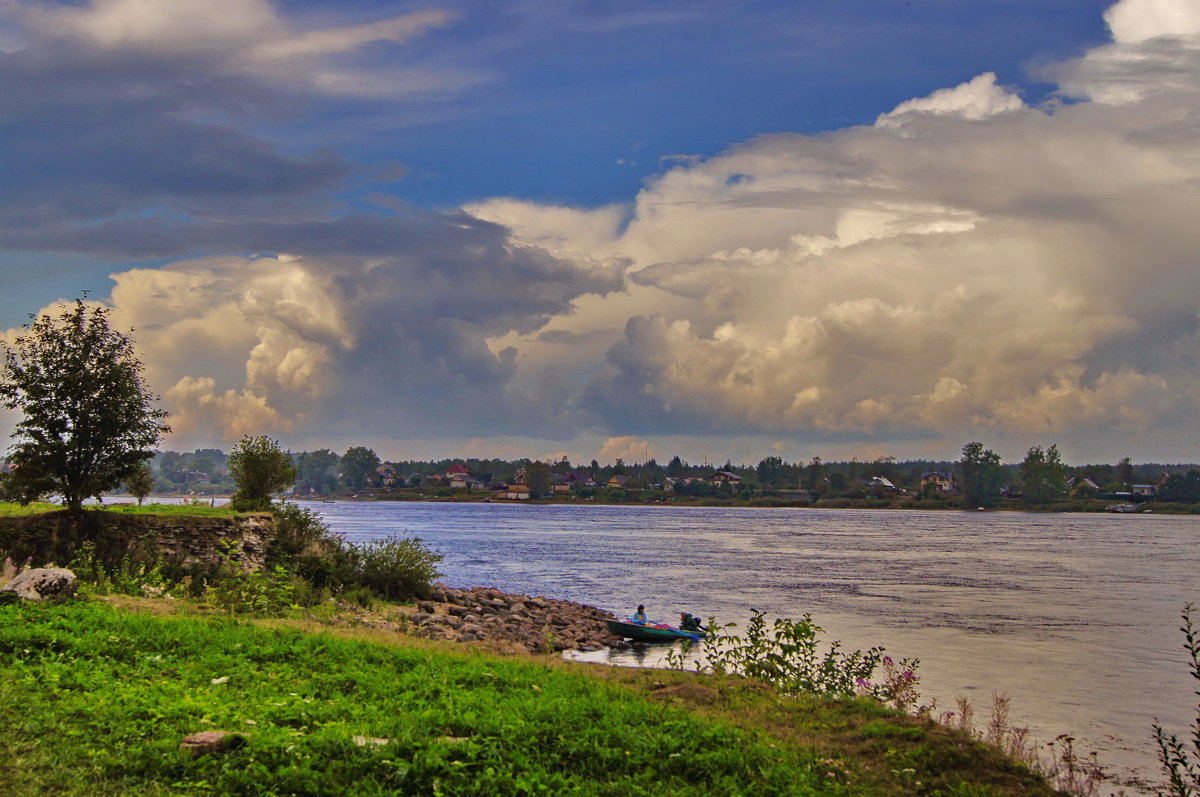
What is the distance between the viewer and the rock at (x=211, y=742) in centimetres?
950

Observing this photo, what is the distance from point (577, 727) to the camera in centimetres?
1076

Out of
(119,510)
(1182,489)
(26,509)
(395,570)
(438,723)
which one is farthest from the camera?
(1182,489)

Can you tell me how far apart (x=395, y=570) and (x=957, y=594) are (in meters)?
31.5

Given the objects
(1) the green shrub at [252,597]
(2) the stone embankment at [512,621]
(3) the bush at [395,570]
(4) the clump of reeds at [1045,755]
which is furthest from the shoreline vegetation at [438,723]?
(3) the bush at [395,570]

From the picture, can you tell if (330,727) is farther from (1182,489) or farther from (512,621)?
(1182,489)

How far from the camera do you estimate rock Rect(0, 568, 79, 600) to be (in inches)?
648

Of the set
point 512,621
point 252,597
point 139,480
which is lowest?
point 512,621

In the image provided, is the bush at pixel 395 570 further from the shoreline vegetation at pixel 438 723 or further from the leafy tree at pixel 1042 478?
the leafy tree at pixel 1042 478

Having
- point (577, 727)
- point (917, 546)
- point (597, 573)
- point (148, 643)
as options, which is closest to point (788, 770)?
point (577, 727)

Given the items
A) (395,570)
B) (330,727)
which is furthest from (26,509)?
(330,727)

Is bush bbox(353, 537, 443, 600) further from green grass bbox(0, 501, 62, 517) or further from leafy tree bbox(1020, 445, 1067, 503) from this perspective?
leafy tree bbox(1020, 445, 1067, 503)

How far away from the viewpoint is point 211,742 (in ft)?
31.3

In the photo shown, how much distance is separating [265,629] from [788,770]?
10308 mm

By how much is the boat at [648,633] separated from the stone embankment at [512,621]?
383 millimetres
